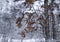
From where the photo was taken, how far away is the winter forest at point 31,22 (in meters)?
1.53

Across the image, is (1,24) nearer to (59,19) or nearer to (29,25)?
(29,25)

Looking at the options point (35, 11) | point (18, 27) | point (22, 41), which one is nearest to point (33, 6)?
point (35, 11)

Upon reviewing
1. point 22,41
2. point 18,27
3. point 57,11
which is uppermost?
point 57,11

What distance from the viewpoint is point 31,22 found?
1539mm

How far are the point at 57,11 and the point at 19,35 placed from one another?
472 mm

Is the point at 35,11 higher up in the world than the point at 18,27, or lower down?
higher up

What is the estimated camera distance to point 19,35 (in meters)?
1.54

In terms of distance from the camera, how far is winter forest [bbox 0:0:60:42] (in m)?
1.53

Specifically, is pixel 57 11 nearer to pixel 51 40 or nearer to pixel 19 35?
pixel 51 40

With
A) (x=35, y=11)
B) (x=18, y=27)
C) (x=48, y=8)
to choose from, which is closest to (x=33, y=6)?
(x=35, y=11)

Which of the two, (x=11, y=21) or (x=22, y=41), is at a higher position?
(x=11, y=21)

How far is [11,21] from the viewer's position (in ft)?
5.10

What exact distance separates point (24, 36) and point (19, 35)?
0.05m

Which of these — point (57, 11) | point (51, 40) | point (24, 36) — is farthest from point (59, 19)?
point (24, 36)
